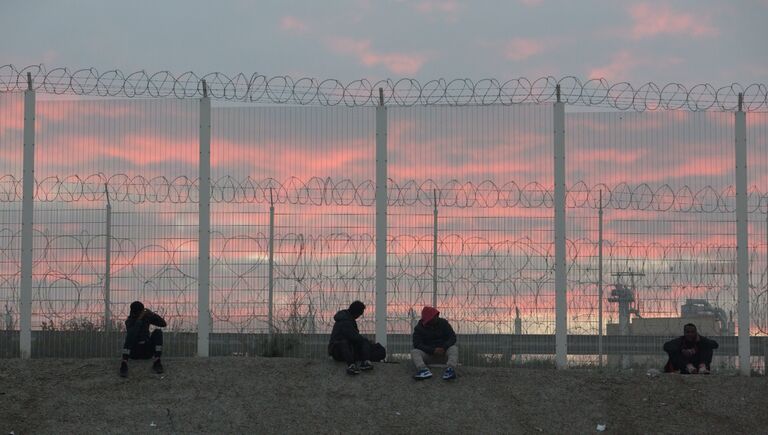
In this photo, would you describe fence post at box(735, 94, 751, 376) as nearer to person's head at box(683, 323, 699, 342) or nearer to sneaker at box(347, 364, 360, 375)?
person's head at box(683, 323, 699, 342)

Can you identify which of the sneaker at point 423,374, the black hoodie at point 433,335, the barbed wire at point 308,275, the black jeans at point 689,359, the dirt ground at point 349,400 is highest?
the barbed wire at point 308,275

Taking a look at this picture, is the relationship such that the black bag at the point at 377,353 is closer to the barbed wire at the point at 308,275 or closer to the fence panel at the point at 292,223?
the fence panel at the point at 292,223

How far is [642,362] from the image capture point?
14828 millimetres

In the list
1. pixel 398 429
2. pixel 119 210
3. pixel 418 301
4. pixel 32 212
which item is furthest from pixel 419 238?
pixel 32 212

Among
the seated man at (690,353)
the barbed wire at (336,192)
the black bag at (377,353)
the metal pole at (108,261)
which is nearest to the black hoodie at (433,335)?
the black bag at (377,353)

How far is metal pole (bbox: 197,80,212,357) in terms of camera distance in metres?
14.3

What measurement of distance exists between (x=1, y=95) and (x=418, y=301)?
6.79 metres

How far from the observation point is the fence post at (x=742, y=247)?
48.2 feet

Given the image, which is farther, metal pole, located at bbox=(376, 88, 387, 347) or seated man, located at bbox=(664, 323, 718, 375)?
metal pole, located at bbox=(376, 88, 387, 347)

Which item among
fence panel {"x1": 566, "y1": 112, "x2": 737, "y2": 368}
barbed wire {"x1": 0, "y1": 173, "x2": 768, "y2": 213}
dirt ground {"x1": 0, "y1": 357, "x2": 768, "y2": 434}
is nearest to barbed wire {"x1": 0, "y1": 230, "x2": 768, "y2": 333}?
fence panel {"x1": 566, "y1": 112, "x2": 737, "y2": 368}

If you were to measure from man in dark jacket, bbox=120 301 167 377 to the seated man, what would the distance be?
6963 millimetres

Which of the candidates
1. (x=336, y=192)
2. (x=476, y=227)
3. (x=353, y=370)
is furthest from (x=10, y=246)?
(x=476, y=227)

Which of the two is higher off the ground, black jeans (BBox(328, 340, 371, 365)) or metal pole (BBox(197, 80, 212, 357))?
metal pole (BBox(197, 80, 212, 357))

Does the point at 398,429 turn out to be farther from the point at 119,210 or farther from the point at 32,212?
the point at 32,212
